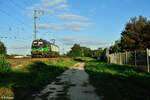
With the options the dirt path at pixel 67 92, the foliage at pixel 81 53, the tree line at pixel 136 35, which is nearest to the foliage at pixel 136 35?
the tree line at pixel 136 35

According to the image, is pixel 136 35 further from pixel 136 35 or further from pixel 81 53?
pixel 81 53

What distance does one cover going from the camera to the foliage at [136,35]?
32.0m

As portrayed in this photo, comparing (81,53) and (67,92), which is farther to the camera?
(81,53)

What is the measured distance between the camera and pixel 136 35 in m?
33.5

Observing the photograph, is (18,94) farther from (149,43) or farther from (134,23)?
(134,23)

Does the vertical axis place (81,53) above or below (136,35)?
below

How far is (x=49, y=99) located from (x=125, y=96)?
2.86m

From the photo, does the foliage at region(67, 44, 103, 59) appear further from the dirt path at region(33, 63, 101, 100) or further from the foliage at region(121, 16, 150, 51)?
the dirt path at region(33, 63, 101, 100)

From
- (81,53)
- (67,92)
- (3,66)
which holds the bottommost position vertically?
(67,92)

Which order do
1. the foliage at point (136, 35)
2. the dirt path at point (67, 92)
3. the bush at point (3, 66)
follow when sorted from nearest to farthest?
1. the dirt path at point (67, 92)
2. the bush at point (3, 66)
3. the foliage at point (136, 35)

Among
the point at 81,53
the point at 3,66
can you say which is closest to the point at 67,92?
the point at 3,66

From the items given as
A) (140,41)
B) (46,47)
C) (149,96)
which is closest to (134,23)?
(140,41)

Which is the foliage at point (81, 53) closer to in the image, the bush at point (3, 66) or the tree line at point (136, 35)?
the tree line at point (136, 35)

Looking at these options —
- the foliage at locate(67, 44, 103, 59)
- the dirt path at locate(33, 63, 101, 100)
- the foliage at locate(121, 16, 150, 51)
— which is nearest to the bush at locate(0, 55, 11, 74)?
the dirt path at locate(33, 63, 101, 100)
